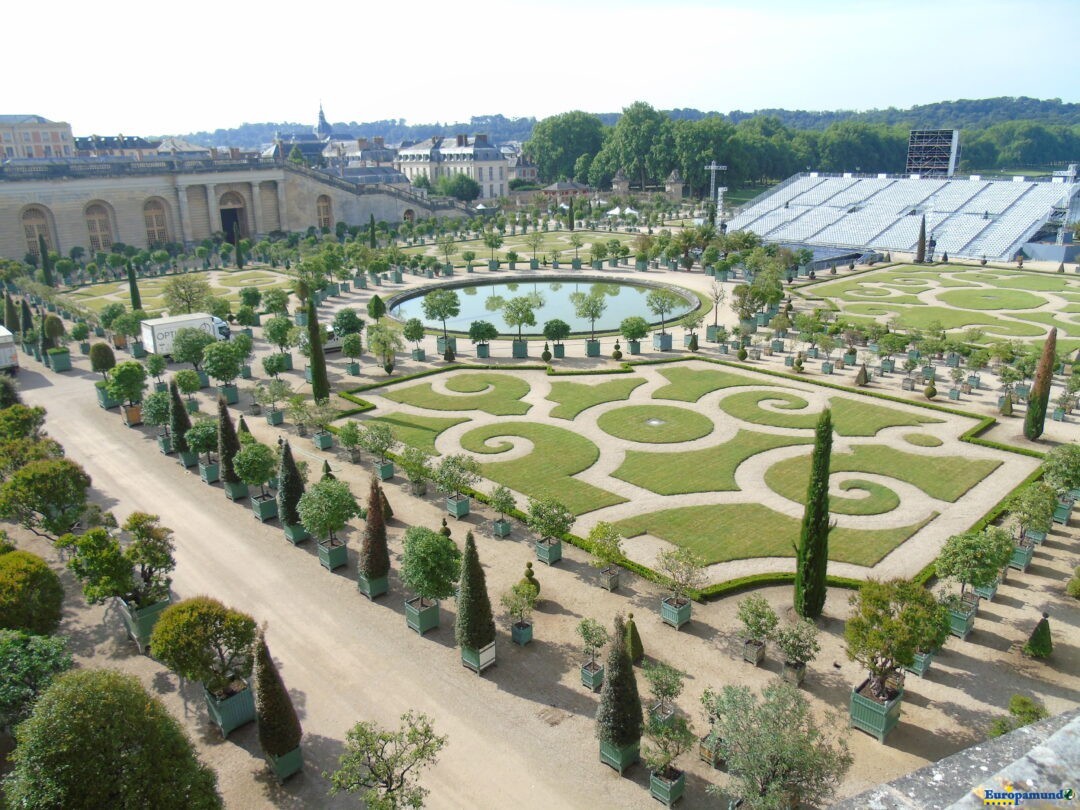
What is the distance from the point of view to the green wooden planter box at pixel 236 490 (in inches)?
1229

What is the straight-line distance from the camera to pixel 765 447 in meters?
35.4

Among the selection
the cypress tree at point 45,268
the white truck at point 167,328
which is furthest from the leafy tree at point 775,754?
the cypress tree at point 45,268

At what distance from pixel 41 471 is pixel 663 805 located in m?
23.1

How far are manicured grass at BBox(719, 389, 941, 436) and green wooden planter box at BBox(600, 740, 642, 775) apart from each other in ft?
76.9

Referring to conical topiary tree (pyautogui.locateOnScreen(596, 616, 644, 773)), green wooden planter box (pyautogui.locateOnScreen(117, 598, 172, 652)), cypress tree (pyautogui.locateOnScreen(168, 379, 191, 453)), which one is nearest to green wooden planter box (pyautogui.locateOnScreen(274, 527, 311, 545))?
green wooden planter box (pyautogui.locateOnScreen(117, 598, 172, 652))

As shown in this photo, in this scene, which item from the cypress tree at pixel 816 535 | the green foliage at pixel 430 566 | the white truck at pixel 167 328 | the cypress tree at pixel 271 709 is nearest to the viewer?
the cypress tree at pixel 271 709

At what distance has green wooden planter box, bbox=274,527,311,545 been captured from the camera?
1091 inches

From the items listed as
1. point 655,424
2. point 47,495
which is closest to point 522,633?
point 47,495

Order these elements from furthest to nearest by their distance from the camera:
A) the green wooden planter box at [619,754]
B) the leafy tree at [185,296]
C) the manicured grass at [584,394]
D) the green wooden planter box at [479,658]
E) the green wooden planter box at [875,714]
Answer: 1. the leafy tree at [185,296]
2. the manicured grass at [584,394]
3. the green wooden planter box at [479,658]
4. the green wooden planter box at [875,714]
5. the green wooden planter box at [619,754]

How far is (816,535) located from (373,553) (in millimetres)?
13528

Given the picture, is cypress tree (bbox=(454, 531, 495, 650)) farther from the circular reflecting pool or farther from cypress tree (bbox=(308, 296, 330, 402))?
the circular reflecting pool

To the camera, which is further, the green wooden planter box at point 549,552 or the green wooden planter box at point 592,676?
the green wooden planter box at point 549,552

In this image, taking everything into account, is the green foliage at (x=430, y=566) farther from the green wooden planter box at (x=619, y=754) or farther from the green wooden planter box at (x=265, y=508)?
the green wooden planter box at (x=265, y=508)

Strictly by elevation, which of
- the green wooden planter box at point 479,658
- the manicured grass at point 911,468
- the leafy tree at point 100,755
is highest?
the leafy tree at point 100,755
